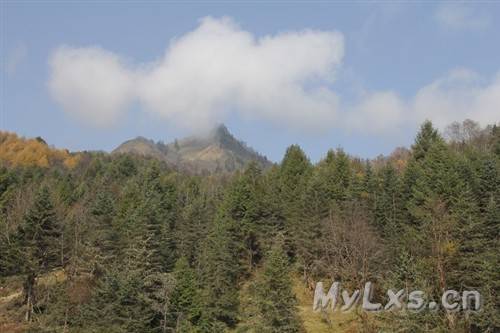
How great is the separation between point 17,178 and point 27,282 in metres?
62.1

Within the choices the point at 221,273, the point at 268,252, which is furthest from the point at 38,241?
the point at 268,252

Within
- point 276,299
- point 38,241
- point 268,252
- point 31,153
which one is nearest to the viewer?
point 276,299

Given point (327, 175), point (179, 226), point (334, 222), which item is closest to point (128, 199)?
point (179, 226)

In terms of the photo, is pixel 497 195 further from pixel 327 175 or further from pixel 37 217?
pixel 37 217

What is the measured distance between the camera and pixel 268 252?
45312mm

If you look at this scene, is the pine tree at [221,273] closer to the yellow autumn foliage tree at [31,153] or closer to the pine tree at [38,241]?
the pine tree at [38,241]

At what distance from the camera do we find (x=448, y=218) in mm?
38438

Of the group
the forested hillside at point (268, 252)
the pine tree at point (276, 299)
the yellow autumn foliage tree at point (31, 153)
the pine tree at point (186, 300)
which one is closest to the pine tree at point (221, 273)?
the forested hillside at point (268, 252)

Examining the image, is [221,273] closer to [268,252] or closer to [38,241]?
[268,252]

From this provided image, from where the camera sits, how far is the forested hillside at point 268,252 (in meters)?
37.1

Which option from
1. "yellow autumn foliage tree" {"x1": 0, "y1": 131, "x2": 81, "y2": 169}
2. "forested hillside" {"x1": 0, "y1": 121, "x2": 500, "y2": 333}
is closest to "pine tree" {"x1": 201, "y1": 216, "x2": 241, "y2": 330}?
"forested hillside" {"x1": 0, "y1": 121, "x2": 500, "y2": 333}

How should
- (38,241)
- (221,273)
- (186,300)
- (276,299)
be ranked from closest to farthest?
(276,299) < (186,300) < (38,241) < (221,273)

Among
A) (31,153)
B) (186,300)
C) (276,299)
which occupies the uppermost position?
(31,153)

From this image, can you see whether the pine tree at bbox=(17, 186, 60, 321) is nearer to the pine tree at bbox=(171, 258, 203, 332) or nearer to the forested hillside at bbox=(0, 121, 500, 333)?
the forested hillside at bbox=(0, 121, 500, 333)
